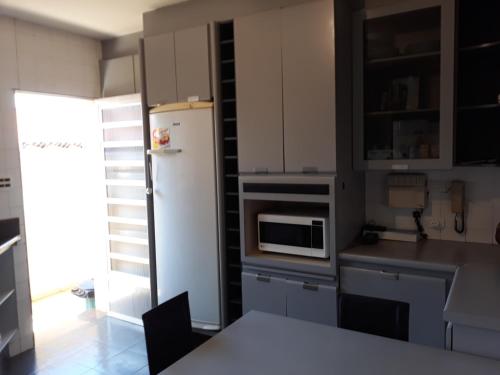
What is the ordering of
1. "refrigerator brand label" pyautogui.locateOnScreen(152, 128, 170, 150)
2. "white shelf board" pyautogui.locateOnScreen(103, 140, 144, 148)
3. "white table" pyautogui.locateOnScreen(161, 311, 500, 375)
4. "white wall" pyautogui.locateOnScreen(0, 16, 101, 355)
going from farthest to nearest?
1. "white shelf board" pyautogui.locateOnScreen(103, 140, 144, 148)
2. "white wall" pyautogui.locateOnScreen(0, 16, 101, 355)
3. "refrigerator brand label" pyautogui.locateOnScreen(152, 128, 170, 150)
4. "white table" pyautogui.locateOnScreen(161, 311, 500, 375)

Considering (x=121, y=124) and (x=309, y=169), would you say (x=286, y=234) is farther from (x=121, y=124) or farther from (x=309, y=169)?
(x=121, y=124)

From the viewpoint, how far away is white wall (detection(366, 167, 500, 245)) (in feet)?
8.59

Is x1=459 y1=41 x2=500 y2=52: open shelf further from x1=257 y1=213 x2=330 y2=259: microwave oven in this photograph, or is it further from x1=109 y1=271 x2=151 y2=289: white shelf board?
x1=109 y1=271 x2=151 y2=289: white shelf board

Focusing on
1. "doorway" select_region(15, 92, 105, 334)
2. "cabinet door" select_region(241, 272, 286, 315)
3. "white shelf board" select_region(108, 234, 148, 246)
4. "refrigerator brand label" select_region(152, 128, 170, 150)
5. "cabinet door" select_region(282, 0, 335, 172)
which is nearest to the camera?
"cabinet door" select_region(282, 0, 335, 172)

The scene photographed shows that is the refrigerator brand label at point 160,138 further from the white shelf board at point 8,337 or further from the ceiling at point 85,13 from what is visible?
the white shelf board at point 8,337

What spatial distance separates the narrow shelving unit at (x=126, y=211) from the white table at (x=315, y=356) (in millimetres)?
2257

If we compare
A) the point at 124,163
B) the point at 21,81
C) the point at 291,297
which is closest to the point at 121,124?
the point at 124,163

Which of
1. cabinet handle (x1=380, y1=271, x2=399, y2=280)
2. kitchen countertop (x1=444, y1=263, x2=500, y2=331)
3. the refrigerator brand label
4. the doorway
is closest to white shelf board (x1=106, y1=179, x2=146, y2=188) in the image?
the doorway

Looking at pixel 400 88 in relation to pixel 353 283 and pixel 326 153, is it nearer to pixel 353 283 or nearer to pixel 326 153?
pixel 326 153

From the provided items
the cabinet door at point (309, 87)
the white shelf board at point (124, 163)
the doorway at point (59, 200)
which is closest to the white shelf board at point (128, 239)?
the doorway at point (59, 200)

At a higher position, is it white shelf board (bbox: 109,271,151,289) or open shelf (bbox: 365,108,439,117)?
open shelf (bbox: 365,108,439,117)

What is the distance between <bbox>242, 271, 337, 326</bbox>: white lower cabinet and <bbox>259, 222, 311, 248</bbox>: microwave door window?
237 millimetres

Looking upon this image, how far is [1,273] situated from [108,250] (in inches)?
40.8

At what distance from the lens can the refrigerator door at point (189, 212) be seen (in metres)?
2.98
